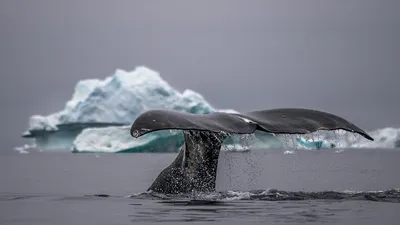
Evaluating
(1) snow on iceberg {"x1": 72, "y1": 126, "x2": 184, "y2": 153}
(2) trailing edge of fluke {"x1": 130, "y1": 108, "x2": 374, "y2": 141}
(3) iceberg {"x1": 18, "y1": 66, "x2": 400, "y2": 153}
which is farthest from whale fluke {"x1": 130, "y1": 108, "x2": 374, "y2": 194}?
(1) snow on iceberg {"x1": 72, "y1": 126, "x2": 184, "y2": 153}

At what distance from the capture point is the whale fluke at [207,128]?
23.7 feet

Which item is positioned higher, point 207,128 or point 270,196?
point 207,128

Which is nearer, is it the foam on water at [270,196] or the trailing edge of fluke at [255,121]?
the trailing edge of fluke at [255,121]

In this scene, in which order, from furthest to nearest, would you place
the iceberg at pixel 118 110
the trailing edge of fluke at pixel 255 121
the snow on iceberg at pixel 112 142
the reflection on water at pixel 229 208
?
1. the iceberg at pixel 118 110
2. the snow on iceberg at pixel 112 142
3. the reflection on water at pixel 229 208
4. the trailing edge of fluke at pixel 255 121

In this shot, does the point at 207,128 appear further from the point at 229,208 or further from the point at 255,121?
the point at 229,208

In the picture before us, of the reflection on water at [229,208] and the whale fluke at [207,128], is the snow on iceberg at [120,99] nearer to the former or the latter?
the reflection on water at [229,208]

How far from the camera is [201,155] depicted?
8.86m

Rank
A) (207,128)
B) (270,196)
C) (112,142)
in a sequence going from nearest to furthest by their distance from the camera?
(207,128), (270,196), (112,142)

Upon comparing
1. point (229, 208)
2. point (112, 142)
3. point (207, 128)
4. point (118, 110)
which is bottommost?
point (229, 208)

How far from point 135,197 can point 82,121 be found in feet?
118

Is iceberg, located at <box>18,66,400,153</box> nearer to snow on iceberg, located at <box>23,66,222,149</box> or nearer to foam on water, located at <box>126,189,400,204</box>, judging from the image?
snow on iceberg, located at <box>23,66,222,149</box>

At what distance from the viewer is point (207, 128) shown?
7.45 m

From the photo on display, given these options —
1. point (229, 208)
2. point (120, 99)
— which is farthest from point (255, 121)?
point (120, 99)

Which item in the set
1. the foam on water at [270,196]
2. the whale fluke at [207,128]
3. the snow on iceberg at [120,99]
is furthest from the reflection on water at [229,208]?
the snow on iceberg at [120,99]
